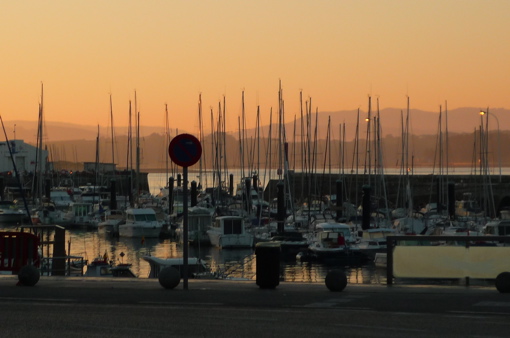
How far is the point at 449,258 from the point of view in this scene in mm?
20688

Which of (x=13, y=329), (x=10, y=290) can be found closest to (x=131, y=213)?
(x=10, y=290)

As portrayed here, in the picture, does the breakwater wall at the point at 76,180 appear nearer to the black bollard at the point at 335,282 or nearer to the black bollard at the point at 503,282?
the black bollard at the point at 335,282

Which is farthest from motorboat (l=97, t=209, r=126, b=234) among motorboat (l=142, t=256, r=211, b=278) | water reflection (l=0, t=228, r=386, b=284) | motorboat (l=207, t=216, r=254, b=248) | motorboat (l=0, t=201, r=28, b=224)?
motorboat (l=142, t=256, r=211, b=278)

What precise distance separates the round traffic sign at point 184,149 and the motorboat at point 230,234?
176 feet

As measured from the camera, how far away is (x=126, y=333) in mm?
14086

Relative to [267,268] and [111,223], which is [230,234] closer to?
[111,223]

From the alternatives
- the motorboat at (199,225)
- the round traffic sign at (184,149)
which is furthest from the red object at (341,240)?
the round traffic sign at (184,149)

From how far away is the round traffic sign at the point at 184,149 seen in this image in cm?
1950

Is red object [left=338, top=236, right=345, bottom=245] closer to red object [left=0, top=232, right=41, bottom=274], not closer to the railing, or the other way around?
red object [left=0, top=232, right=41, bottom=274]

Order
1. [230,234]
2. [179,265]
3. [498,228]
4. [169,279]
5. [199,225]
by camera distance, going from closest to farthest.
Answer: [169,279]
[179,265]
[498,228]
[230,234]
[199,225]

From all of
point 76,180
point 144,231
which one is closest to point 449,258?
point 144,231

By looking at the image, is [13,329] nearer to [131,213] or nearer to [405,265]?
[405,265]

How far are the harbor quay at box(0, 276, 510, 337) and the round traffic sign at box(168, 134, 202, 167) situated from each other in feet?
8.64

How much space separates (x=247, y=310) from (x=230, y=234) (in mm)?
57017
